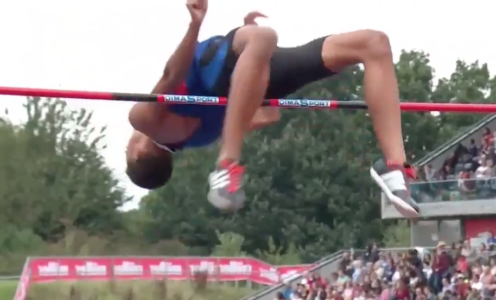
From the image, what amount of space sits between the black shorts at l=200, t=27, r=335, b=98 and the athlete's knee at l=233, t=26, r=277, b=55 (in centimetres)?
5

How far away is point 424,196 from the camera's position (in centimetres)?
1370

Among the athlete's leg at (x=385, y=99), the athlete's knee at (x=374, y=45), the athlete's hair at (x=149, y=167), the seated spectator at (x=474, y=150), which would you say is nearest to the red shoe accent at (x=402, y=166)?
the athlete's leg at (x=385, y=99)

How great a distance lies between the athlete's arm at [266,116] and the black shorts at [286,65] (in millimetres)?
353

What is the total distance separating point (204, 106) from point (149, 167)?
12.9 inches

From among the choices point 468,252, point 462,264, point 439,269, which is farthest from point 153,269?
point 462,264

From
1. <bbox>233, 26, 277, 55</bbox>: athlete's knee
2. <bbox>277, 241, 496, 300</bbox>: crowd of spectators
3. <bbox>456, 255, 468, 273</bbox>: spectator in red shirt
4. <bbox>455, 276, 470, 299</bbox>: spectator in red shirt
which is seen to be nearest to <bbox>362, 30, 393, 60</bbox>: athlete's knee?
<bbox>233, 26, 277, 55</bbox>: athlete's knee

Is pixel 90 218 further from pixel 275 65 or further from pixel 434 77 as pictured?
pixel 275 65

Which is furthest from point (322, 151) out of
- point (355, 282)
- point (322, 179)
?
point (355, 282)

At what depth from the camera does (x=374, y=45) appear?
12.2 feet

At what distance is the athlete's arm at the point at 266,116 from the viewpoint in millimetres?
4383

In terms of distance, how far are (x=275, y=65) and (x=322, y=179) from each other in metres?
30.0

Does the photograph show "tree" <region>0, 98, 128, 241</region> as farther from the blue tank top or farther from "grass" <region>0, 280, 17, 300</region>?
the blue tank top

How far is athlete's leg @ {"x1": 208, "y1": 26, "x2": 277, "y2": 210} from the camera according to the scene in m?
3.72

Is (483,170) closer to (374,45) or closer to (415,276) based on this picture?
(415,276)
